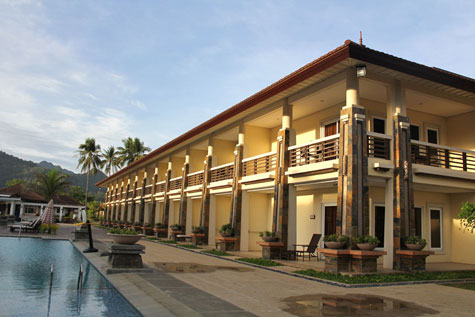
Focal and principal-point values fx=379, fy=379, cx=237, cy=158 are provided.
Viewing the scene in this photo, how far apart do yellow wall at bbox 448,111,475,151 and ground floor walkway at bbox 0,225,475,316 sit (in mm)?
8584

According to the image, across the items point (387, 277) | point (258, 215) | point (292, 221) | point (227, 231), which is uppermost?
point (258, 215)

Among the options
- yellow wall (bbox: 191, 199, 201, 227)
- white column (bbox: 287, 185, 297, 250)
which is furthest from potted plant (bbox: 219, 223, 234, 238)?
yellow wall (bbox: 191, 199, 201, 227)

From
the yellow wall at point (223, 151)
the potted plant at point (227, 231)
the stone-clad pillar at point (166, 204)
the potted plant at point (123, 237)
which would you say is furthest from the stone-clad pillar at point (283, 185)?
the stone-clad pillar at point (166, 204)

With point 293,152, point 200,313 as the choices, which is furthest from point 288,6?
point 200,313

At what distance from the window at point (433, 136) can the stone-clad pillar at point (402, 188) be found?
16.4 ft

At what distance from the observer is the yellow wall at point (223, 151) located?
23000 mm

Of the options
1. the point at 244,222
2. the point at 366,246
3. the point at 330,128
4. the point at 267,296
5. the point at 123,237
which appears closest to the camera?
the point at 267,296

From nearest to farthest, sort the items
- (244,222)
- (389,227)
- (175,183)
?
(389,227) < (244,222) < (175,183)

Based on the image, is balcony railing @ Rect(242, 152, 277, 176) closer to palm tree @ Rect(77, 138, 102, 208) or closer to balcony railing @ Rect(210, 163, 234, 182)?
balcony railing @ Rect(210, 163, 234, 182)

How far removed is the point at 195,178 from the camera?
81.0 feet

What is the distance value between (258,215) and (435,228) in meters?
8.41

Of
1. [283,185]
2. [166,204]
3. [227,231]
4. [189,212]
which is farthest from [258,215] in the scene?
[166,204]

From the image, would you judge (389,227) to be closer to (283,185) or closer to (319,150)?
(319,150)

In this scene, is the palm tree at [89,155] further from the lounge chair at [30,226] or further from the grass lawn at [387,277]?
the grass lawn at [387,277]
